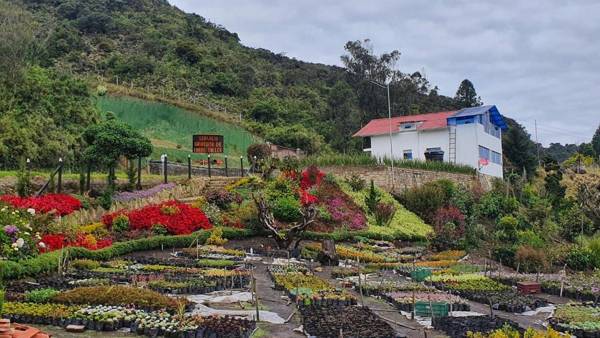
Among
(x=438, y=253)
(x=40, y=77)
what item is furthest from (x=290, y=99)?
(x=438, y=253)

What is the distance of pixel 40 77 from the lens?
31047mm

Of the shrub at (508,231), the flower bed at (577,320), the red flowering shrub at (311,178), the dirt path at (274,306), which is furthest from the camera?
the red flowering shrub at (311,178)

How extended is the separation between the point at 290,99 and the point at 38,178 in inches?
1746

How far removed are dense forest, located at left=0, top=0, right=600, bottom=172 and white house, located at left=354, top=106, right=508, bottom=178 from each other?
25.6 ft

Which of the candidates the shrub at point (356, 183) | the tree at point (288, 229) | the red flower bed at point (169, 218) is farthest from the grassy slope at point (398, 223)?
the red flower bed at point (169, 218)

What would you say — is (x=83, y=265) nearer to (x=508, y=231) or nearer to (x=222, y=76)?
(x=508, y=231)

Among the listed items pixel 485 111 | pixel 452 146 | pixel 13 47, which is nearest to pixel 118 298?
pixel 13 47

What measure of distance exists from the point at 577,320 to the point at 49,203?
16.7m

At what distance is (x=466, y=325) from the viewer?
1113cm

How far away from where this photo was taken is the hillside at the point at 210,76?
188 feet

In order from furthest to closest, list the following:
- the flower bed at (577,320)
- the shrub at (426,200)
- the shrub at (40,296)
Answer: the shrub at (426,200) < the shrub at (40,296) < the flower bed at (577,320)

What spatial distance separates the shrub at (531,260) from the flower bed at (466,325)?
11.7 m

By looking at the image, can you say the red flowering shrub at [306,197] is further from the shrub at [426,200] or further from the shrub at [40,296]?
the shrub at [40,296]

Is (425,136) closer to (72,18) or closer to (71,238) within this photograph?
(71,238)
